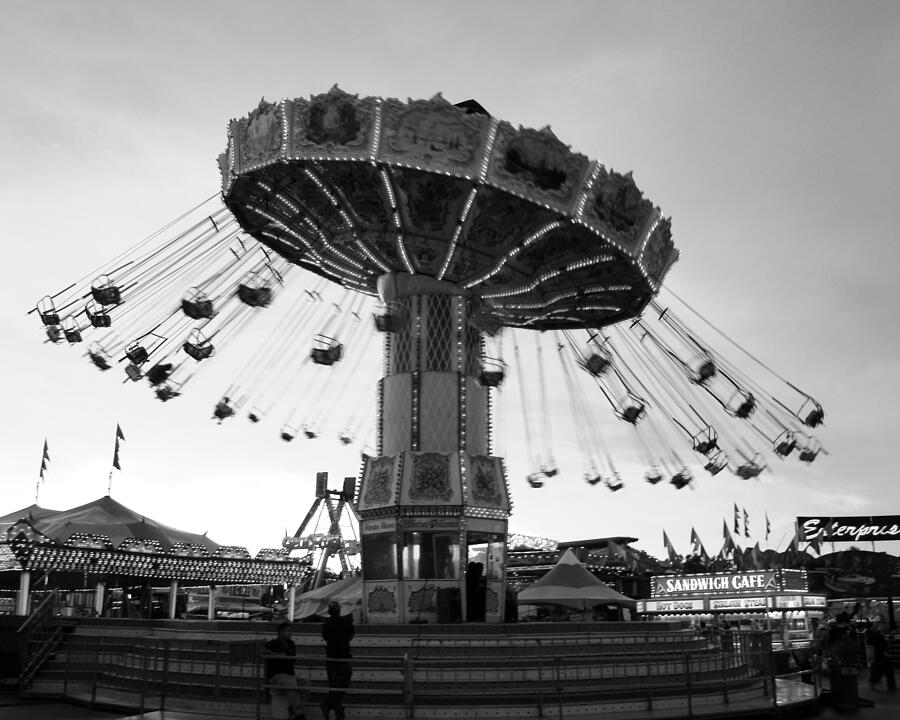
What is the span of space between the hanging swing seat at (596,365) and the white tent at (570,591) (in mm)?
6916

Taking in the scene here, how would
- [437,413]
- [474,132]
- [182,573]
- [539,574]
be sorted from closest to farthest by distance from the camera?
1. [474,132]
2. [437,413]
3. [182,573]
4. [539,574]

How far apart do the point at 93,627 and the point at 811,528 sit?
44.5 metres

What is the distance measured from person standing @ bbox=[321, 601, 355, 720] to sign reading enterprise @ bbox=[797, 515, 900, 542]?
46.2m

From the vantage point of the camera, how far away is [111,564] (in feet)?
111

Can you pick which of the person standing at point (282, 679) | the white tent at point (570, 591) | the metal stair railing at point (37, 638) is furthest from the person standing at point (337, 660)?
the white tent at point (570, 591)

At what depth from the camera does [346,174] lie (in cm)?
1836

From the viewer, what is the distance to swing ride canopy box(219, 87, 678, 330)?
17.3m

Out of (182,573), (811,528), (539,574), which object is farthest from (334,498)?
(811,528)

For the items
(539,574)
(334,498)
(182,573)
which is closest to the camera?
(182,573)

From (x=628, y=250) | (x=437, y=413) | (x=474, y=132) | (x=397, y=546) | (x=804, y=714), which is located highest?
(x=474, y=132)

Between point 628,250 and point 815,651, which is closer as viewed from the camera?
point 815,651

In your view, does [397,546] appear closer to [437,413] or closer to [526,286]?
[437,413]

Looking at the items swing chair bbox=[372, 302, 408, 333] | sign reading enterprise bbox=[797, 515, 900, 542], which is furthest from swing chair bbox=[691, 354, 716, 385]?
sign reading enterprise bbox=[797, 515, 900, 542]

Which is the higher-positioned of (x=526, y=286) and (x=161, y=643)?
(x=526, y=286)
